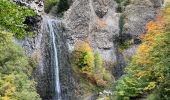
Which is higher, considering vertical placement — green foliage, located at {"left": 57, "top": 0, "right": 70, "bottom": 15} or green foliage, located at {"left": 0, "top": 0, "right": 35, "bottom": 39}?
green foliage, located at {"left": 57, "top": 0, "right": 70, "bottom": 15}

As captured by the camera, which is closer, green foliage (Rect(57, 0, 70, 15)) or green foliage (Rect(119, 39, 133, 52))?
green foliage (Rect(57, 0, 70, 15))

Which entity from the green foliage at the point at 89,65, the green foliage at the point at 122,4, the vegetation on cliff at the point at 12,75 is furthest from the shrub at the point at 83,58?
the vegetation on cliff at the point at 12,75

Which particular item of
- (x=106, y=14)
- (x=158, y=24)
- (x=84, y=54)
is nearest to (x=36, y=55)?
(x=84, y=54)

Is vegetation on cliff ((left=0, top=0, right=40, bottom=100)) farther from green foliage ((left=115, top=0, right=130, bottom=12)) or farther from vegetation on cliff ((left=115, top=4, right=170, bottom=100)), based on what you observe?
green foliage ((left=115, top=0, right=130, bottom=12))

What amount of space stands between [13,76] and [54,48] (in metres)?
16.0

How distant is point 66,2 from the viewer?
52906mm

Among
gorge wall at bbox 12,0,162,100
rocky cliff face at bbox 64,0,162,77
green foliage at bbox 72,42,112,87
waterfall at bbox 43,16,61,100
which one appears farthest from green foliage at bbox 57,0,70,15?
green foliage at bbox 72,42,112,87

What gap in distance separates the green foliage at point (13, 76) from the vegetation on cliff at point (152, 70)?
24.0ft

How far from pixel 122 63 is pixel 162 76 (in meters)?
29.3

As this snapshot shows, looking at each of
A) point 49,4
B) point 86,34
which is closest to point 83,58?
point 86,34

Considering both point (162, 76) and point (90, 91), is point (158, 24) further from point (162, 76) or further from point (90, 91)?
point (90, 91)

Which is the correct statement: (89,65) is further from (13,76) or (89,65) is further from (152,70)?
(152,70)

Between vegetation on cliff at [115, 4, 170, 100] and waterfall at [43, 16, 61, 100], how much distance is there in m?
15.9

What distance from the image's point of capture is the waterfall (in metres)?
43.4
